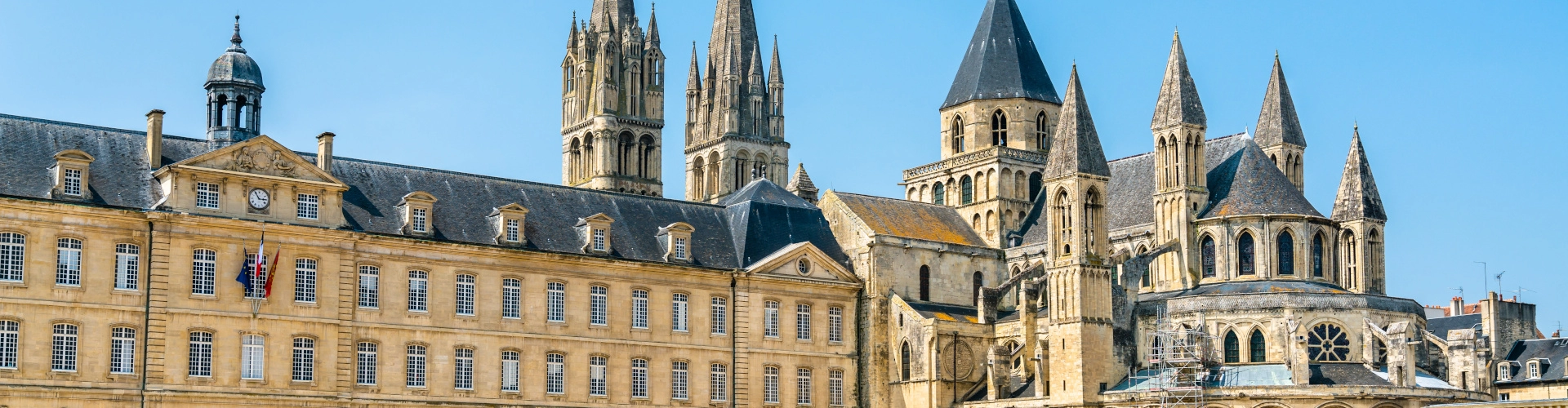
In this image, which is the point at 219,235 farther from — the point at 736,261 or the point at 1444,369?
the point at 1444,369

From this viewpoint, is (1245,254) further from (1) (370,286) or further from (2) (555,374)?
(1) (370,286)

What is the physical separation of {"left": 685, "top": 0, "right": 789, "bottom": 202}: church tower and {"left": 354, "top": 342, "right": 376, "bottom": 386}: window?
50540mm

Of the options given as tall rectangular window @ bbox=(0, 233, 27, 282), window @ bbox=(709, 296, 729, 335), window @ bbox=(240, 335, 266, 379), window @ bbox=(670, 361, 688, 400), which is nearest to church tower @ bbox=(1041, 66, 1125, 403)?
window @ bbox=(709, 296, 729, 335)

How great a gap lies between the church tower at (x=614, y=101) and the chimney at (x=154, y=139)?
49.2 m

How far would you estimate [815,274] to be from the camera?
224 feet

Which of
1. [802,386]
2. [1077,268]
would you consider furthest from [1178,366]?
[802,386]

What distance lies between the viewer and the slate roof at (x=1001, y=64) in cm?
8088

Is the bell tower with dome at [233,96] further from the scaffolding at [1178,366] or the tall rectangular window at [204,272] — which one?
the scaffolding at [1178,366]

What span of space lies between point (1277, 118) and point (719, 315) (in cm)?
2731

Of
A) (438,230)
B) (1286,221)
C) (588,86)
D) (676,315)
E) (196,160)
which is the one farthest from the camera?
(588,86)

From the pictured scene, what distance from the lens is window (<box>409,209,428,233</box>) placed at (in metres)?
59.3

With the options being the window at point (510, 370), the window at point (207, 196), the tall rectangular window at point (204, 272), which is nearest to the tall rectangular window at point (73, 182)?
the window at point (207, 196)

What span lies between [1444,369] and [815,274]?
2232cm

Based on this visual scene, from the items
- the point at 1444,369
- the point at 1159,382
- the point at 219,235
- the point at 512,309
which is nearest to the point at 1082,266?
the point at 1159,382
